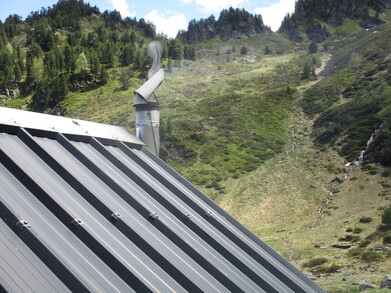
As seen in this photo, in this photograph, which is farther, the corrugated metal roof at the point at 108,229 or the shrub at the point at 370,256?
the shrub at the point at 370,256

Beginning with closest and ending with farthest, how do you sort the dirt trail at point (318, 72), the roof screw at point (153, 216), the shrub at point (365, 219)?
the roof screw at point (153, 216)
the shrub at point (365, 219)
the dirt trail at point (318, 72)

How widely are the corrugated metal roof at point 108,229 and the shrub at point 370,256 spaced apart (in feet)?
58.6

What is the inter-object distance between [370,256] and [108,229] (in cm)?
2218

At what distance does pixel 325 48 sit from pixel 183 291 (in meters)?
161

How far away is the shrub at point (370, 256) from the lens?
2256cm

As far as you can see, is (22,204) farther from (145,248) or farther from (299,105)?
(299,105)

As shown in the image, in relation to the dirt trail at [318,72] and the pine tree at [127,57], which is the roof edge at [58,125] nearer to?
the dirt trail at [318,72]

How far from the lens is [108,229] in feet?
16.1

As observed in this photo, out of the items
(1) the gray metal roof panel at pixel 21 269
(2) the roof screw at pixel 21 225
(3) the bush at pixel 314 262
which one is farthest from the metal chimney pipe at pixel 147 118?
(3) the bush at pixel 314 262

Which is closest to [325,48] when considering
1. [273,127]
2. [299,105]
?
[299,105]

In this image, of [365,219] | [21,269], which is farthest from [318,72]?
[21,269]

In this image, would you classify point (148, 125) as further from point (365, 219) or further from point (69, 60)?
point (69, 60)

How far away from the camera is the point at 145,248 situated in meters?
4.99

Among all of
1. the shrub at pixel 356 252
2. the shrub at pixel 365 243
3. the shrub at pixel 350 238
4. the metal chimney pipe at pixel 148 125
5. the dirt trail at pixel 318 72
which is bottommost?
the shrub at pixel 350 238
